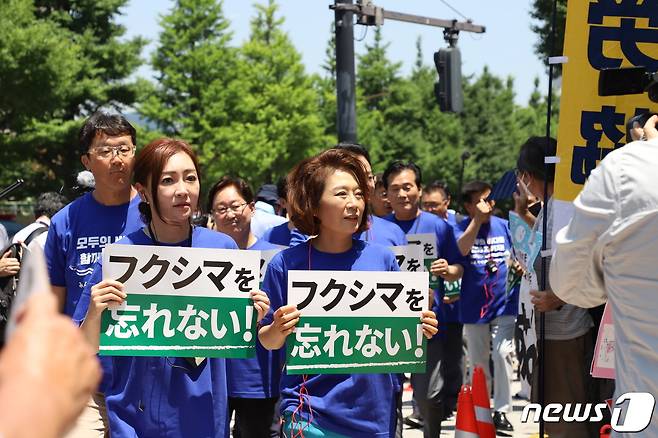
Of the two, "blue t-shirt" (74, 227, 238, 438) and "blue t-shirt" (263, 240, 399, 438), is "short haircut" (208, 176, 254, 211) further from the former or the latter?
"blue t-shirt" (74, 227, 238, 438)

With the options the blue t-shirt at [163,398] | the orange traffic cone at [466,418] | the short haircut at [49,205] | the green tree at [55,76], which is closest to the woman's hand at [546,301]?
the orange traffic cone at [466,418]

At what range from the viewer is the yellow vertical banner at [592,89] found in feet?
15.9

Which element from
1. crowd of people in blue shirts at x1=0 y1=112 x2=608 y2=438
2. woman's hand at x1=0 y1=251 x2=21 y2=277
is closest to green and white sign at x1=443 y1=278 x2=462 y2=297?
crowd of people in blue shirts at x1=0 y1=112 x2=608 y2=438

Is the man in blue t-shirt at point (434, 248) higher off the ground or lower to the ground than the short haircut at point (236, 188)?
lower

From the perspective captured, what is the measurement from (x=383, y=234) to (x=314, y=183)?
4.78ft

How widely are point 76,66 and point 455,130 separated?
3762cm

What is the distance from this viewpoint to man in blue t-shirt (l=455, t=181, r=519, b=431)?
9.95 meters

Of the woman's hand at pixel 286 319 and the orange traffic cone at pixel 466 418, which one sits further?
the orange traffic cone at pixel 466 418

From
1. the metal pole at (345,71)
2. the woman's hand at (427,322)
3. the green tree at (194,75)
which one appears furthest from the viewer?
the green tree at (194,75)

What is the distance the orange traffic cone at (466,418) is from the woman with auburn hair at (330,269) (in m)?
1.39

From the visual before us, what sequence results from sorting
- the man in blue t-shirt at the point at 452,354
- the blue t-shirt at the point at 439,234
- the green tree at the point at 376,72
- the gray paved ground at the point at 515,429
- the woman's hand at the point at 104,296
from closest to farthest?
1. the woman's hand at the point at 104,296
2. the blue t-shirt at the point at 439,234
3. the man in blue t-shirt at the point at 452,354
4. the gray paved ground at the point at 515,429
5. the green tree at the point at 376,72

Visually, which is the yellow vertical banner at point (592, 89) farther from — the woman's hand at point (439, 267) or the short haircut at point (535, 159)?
the woman's hand at point (439, 267)

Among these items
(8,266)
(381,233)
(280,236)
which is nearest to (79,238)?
(381,233)

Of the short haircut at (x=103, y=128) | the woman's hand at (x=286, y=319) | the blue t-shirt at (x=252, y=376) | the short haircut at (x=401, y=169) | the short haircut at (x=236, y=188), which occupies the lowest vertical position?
the blue t-shirt at (x=252, y=376)
